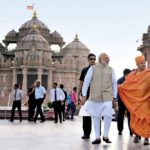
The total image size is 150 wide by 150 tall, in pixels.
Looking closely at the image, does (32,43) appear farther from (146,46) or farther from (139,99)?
(139,99)

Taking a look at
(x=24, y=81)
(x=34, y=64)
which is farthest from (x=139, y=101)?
(x=34, y=64)

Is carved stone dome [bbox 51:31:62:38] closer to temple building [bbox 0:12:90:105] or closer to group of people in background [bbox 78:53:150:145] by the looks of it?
temple building [bbox 0:12:90:105]

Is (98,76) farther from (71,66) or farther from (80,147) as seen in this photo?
(71,66)

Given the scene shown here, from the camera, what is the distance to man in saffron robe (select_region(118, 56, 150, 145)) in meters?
9.50

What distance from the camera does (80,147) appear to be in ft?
28.0

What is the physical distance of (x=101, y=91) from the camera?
9.76 m

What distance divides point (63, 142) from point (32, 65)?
68.1 meters

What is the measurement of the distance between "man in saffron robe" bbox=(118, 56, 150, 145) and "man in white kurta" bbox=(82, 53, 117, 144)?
0.33 m

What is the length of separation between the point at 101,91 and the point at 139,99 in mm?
717

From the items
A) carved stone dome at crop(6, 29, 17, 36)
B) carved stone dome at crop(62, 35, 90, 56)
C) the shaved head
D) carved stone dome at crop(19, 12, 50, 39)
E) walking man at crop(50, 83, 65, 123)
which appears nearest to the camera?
the shaved head

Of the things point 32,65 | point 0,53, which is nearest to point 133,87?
point 32,65

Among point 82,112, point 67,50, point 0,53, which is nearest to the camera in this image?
point 82,112

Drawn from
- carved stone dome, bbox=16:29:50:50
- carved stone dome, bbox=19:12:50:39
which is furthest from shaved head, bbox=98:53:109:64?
carved stone dome, bbox=19:12:50:39

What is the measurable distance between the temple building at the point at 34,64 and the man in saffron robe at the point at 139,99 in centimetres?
6172
